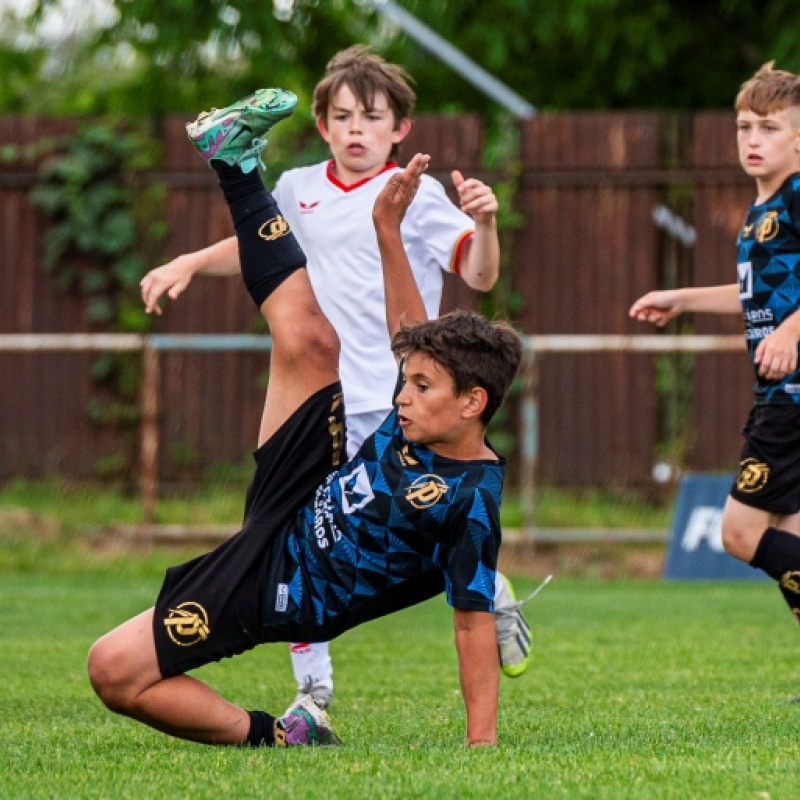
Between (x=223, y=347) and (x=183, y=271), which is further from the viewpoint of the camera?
(x=223, y=347)

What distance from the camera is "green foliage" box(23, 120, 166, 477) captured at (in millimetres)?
12211

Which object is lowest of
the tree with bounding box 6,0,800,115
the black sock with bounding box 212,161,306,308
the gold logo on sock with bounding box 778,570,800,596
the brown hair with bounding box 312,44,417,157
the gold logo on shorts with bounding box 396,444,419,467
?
the gold logo on sock with bounding box 778,570,800,596

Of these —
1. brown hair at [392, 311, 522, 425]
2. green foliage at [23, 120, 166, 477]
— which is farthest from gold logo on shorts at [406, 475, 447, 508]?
green foliage at [23, 120, 166, 477]

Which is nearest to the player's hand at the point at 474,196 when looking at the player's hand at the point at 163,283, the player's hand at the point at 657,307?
the player's hand at the point at 163,283

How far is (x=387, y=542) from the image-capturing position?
3.99 metres

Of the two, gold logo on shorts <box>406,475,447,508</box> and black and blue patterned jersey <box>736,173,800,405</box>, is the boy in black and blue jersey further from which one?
black and blue patterned jersey <box>736,173,800,405</box>

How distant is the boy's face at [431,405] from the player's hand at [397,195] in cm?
62

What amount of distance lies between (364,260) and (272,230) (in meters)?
0.77

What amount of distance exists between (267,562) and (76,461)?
837 cm

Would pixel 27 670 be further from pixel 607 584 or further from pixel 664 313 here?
pixel 607 584

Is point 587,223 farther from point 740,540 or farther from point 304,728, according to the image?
point 304,728

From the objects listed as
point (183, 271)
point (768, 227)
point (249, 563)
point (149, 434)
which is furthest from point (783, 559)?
point (149, 434)

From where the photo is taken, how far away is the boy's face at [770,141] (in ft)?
17.6

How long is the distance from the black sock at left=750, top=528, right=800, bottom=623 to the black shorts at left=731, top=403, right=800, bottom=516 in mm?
100
